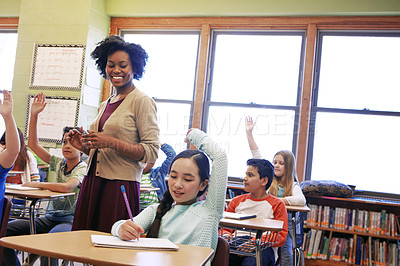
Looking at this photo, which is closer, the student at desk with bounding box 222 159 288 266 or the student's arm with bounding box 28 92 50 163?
the student's arm with bounding box 28 92 50 163

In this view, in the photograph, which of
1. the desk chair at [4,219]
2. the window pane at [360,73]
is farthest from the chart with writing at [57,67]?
the desk chair at [4,219]

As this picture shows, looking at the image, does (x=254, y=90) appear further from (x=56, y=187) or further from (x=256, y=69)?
(x=56, y=187)

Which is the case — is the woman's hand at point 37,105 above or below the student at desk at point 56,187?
above

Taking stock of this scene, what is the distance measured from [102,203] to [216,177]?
1.96 ft

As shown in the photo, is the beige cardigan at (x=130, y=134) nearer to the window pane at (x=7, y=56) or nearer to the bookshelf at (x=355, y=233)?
the bookshelf at (x=355, y=233)

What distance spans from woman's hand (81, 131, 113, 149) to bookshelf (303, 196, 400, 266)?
324 cm

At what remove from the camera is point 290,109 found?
5.19 m

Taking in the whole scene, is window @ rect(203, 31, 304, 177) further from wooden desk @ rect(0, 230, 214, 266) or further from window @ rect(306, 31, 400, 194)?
wooden desk @ rect(0, 230, 214, 266)

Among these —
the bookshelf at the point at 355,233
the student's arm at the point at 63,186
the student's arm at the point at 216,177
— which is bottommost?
the bookshelf at the point at 355,233

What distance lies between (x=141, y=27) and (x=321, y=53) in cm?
232

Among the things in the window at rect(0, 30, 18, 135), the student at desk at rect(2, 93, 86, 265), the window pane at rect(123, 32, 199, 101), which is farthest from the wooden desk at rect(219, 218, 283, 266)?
the window at rect(0, 30, 18, 135)

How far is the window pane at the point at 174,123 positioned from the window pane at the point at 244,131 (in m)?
0.34

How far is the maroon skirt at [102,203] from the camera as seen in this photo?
1.95m

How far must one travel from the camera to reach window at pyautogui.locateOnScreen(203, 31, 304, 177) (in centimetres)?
523
